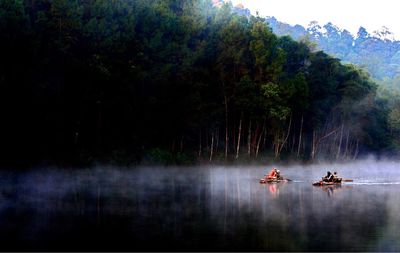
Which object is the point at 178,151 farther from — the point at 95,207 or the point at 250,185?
the point at 95,207

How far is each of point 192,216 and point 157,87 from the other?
3246cm

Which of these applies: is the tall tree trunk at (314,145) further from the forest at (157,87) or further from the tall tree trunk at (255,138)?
the tall tree trunk at (255,138)

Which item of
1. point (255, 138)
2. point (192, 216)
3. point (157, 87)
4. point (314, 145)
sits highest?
point (157, 87)

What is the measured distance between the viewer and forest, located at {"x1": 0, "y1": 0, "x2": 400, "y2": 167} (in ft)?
147

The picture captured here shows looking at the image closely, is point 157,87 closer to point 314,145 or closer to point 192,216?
point 314,145

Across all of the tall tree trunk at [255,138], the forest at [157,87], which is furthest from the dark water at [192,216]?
the tall tree trunk at [255,138]

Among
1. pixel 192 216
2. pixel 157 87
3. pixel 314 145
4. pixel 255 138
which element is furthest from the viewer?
pixel 314 145

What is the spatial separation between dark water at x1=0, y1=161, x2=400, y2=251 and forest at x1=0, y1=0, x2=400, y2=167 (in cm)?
Answer: 1019

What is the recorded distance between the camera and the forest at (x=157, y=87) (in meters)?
44.9

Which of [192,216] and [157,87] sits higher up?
[157,87]

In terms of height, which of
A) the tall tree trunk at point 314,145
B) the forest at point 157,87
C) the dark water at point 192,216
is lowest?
the dark water at point 192,216

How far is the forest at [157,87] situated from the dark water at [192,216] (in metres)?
10.2

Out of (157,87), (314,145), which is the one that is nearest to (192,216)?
(157,87)

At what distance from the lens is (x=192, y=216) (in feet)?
72.6
